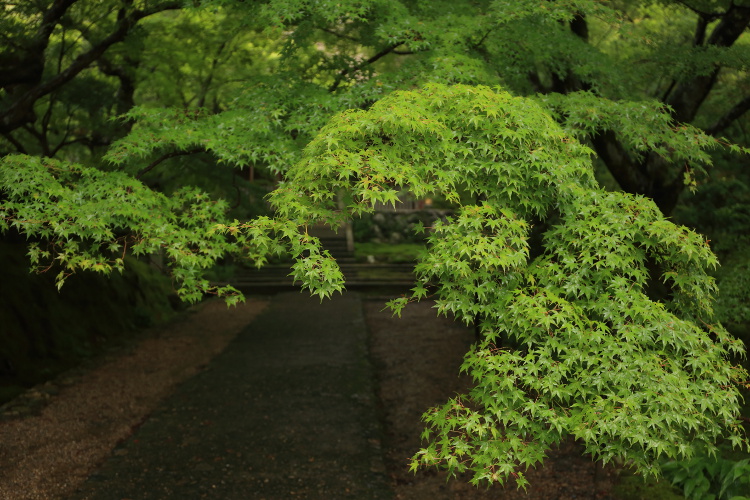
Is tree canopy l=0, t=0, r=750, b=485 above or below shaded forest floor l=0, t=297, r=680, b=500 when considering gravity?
above

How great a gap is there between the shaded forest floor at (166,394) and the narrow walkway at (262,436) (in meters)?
0.29

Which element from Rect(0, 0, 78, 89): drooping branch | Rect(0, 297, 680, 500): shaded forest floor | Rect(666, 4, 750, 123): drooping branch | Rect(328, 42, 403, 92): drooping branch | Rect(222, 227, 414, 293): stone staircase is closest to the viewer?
Rect(0, 297, 680, 500): shaded forest floor

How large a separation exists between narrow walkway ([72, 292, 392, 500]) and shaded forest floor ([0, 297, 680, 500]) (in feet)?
0.95

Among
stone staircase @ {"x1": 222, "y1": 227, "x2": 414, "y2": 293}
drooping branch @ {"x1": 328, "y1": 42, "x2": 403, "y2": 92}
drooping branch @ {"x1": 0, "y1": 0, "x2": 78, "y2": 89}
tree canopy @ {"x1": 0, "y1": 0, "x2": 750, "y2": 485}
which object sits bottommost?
stone staircase @ {"x1": 222, "y1": 227, "x2": 414, "y2": 293}

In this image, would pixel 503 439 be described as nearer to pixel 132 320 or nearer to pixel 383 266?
pixel 132 320

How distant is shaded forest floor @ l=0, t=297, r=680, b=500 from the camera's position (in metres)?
7.18

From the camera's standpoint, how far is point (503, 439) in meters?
4.80

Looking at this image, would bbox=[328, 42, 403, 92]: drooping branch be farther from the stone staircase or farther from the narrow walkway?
the stone staircase

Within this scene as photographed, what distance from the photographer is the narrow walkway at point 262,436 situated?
6.93 meters

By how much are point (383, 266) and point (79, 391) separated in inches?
541

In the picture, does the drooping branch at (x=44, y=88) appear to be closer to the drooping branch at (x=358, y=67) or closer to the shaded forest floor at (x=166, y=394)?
the drooping branch at (x=358, y=67)

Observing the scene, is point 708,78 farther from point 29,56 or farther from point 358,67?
point 29,56

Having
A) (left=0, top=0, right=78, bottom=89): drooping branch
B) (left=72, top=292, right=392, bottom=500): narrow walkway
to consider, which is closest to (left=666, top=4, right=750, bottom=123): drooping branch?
(left=72, top=292, right=392, bottom=500): narrow walkway

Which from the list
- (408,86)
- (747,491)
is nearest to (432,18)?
(408,86)
